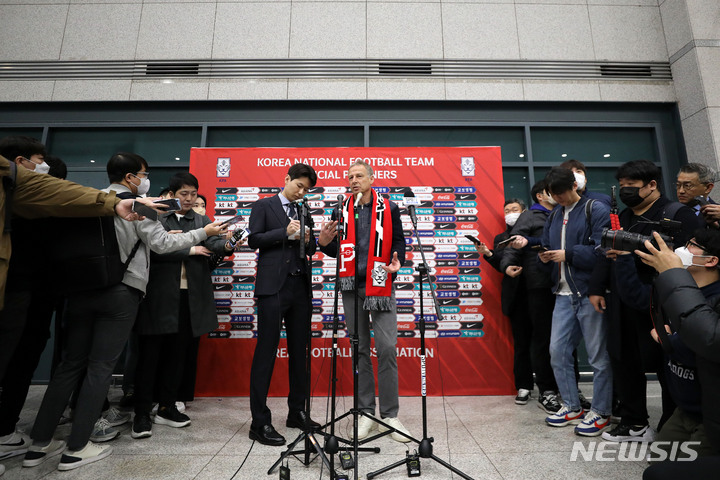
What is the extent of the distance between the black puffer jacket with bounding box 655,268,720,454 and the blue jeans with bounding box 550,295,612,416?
1.22 meters

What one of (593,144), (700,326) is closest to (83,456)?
(700,326)

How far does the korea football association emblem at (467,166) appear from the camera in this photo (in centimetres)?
411

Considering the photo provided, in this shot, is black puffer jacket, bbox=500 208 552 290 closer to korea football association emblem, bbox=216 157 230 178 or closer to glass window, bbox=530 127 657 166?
glass window, bbox=530 127 657 166

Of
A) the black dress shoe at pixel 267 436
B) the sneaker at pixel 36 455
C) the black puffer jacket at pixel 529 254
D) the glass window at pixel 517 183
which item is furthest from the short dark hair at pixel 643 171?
the sneaker at pixel 36 455

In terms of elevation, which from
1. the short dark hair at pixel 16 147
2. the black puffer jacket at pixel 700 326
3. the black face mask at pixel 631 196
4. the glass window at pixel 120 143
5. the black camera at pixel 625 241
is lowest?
the black puffer jacket at pixel 700 326

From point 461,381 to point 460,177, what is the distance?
6.84 ft

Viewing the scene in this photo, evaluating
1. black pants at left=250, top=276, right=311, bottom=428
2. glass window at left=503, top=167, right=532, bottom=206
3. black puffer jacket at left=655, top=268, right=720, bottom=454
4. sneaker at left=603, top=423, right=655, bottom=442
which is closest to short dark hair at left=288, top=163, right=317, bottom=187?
black pants at left=250, top=276, right=311, bottom=428

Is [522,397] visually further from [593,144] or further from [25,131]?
[25,131]

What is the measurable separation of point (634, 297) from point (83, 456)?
337 cm

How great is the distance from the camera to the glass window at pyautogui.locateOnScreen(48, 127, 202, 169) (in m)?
4.92

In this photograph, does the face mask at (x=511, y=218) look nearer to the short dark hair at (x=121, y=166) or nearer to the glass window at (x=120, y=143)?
the short dark hair at (x=121, y=166)

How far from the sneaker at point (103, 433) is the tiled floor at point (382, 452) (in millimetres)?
57

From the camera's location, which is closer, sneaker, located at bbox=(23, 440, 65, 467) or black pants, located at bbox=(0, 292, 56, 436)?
sneaker, located at bbox=(23, 440, 65, 467)

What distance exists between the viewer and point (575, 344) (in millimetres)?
2896
